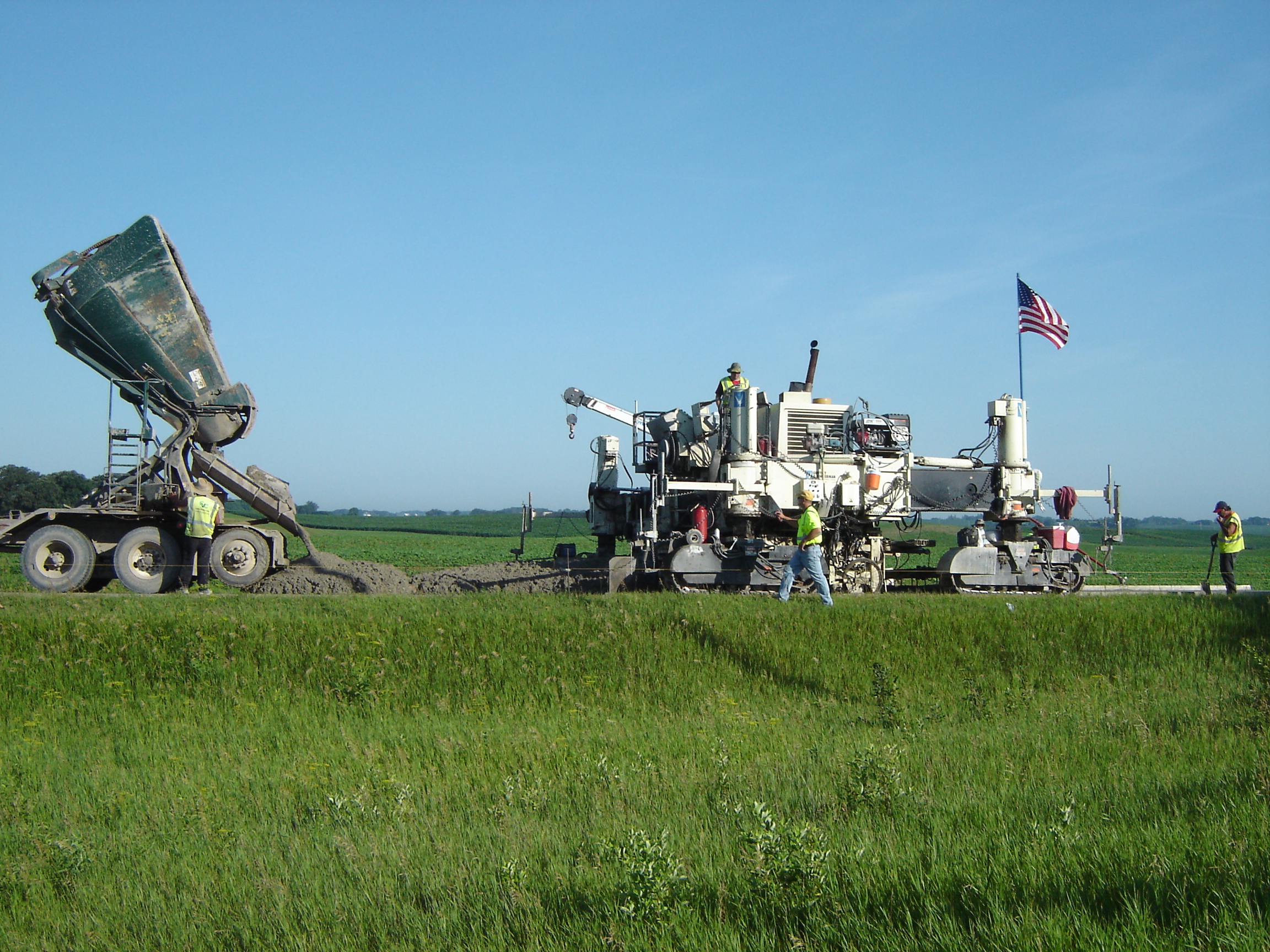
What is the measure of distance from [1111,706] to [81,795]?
28.3 feet

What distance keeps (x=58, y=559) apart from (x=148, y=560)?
48.4 inches

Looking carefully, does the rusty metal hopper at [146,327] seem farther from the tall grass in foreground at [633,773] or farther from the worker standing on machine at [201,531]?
the tall grass in foreground at [633,773]

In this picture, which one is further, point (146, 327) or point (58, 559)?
point (146, 327)

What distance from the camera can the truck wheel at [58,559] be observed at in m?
14.2

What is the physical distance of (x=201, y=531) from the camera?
14.3 m

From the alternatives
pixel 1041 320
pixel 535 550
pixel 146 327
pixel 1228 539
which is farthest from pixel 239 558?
pixel 535 550

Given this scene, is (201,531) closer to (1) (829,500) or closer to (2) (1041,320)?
(1) (829,500)

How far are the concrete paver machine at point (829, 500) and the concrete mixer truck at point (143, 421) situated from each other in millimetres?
5890

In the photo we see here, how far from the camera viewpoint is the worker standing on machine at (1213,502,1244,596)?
1644 centimetres

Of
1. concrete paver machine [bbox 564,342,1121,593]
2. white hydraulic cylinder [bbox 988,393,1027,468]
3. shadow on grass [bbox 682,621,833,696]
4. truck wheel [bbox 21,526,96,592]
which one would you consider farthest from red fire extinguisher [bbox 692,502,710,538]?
truck wheel [bbox 21,526,96,592]

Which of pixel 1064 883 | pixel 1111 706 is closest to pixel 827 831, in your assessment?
pixel 1064 883

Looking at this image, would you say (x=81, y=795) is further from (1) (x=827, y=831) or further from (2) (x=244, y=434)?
(2) (x=244, y=434)

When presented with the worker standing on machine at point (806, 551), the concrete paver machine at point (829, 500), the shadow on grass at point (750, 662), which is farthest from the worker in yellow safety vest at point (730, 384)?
the shadow on grass at point (750, 662)

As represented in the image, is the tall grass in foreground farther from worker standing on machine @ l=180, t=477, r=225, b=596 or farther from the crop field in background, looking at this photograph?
the crop field in background
